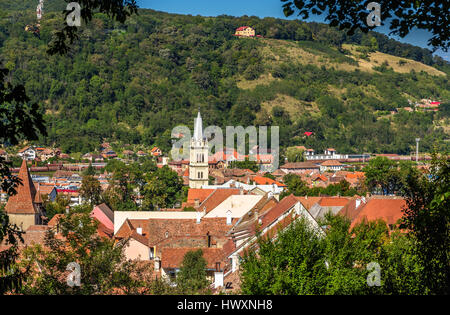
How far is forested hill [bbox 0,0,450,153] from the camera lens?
136m

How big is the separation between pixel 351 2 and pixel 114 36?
16856cm

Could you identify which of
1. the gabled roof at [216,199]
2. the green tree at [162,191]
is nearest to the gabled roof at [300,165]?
the green tree at [162,191]

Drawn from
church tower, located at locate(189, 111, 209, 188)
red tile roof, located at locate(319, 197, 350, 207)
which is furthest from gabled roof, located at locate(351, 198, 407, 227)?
church tower, located at locate(189, 111, 209, 188)

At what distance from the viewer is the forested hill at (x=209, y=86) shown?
13625 centimetres

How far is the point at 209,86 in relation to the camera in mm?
163125

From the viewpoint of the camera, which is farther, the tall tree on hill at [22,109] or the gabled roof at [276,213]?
the gabled roof at [276,213]

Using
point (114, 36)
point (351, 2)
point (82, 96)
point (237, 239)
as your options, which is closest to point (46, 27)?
point (114, 36)

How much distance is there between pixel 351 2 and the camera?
8.09 m

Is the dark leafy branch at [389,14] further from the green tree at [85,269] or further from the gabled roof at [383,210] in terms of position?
the gabled roof at [383,210]

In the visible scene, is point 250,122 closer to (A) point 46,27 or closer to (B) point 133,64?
(B) point 133,64

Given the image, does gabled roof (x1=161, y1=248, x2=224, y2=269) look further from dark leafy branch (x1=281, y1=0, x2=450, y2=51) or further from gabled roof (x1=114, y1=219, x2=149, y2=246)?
dark leafy branch (x1=281, y1=0, x2=450, y2=51)

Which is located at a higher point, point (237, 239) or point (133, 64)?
point (133, 64)

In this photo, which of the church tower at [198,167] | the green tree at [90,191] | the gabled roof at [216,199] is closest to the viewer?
the gabled roof at [216,199]

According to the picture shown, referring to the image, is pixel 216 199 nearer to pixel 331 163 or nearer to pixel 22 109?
pixel 22 109
